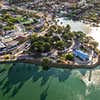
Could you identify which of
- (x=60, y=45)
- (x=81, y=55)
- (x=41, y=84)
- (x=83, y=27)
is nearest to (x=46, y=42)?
(x=60, y=45)

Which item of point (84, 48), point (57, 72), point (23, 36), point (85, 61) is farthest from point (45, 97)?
point (23, 36)

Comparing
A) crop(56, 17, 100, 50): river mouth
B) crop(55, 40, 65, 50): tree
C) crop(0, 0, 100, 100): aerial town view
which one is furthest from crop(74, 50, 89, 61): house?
crop(56, 17, 100, 50): river mouth

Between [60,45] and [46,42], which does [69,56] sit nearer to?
[60,45]

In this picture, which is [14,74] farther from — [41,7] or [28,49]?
[41,7]

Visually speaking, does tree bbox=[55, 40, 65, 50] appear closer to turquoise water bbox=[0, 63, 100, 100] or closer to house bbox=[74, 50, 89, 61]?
house bbox=[74, 50, 89, 61]

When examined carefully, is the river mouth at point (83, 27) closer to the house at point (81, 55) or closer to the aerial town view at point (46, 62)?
the aerial town view at point (46, 62)

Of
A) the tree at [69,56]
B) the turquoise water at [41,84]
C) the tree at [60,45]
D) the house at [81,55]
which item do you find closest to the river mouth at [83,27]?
the house at [81,55]
